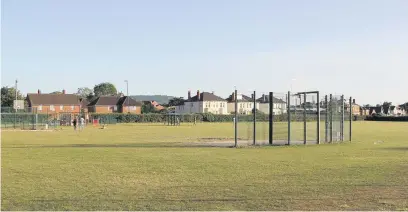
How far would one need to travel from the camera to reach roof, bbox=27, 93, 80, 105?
416 feet

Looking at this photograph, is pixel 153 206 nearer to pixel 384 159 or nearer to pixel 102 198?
pixel 102 198

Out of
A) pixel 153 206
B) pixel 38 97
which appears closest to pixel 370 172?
pixel 153 206

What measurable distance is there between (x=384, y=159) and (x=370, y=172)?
178 inches

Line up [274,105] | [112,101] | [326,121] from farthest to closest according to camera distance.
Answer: [112,101] → [326,121] → [274,105]

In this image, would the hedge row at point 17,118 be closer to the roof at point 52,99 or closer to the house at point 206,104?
the roof at point 52,99

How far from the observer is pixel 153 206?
9500 mm

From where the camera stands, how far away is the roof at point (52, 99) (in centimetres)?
12686

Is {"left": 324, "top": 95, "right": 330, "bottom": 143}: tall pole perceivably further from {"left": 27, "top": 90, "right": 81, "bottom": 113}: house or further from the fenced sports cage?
{"left": 27, "top": 90, "right": 81, "bottom": 113}: house

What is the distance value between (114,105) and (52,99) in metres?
18.9

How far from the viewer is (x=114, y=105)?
140 m

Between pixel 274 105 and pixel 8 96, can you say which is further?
pixel 8 96

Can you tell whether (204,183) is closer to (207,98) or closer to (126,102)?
(126,102)

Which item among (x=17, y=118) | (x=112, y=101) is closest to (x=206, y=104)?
(x=112, y=101)

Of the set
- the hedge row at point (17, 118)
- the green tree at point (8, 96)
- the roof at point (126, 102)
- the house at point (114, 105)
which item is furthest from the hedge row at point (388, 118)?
the green tree at point (8, 96)
